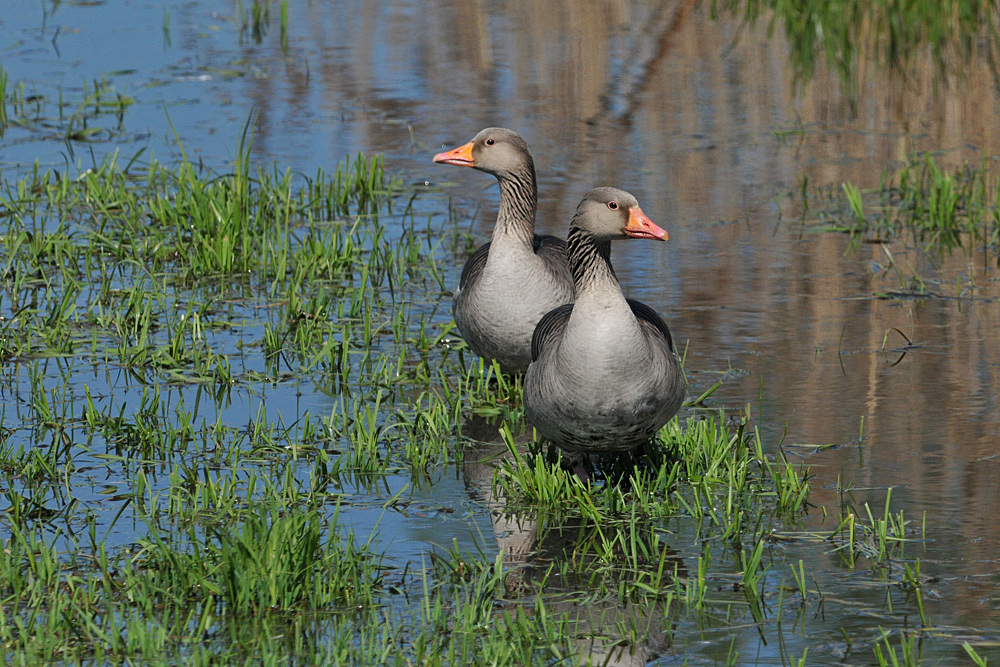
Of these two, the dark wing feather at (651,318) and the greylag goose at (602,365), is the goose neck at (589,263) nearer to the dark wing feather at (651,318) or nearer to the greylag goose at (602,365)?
the greylag goose at (602,365)

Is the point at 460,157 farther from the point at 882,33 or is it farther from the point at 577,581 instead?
the point at 882,33

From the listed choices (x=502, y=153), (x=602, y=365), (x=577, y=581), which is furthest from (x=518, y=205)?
(x=577, y=581)

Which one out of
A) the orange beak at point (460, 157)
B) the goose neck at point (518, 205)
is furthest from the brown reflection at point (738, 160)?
the orange beak at point (460, 157)

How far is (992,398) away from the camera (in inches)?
277

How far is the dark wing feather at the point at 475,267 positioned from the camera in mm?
A: 7461

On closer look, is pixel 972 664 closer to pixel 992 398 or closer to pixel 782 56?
A: pixel 992 398

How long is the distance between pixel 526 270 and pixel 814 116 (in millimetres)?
6210

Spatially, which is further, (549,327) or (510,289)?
(510,289)

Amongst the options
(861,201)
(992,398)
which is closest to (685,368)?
(992,398)

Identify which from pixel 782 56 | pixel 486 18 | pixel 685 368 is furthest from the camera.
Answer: pixel 486 18

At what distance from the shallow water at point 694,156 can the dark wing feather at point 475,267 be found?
41.1 inches

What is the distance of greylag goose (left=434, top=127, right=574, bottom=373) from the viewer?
280 inches

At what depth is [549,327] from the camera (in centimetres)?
646

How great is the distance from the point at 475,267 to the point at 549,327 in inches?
49.3
